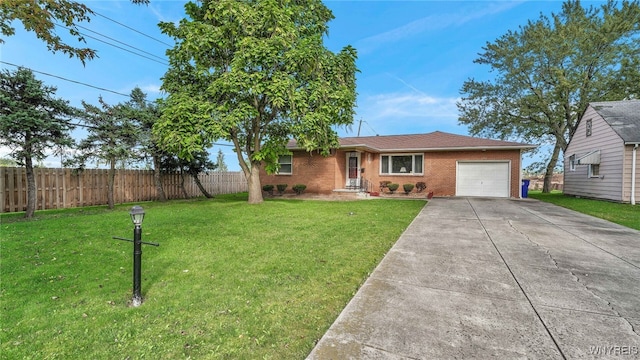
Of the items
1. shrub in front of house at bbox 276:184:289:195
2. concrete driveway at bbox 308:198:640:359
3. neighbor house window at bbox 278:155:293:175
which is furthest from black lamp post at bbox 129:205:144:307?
neighbor house window at bbox 278:155:293:175

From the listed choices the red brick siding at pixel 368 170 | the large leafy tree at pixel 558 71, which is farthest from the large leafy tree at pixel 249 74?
the large leafy tree at pixel 558 71

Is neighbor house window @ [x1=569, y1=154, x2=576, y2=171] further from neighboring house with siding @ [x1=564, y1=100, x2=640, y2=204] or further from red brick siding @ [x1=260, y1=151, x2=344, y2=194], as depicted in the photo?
red brick siding @ [x1=260, y1=151, x2=344, y2=194]

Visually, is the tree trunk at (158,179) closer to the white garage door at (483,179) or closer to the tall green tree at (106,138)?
the tall green tree at (106,138)

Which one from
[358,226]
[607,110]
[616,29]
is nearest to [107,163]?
[358,226]

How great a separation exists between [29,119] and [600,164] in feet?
77.8

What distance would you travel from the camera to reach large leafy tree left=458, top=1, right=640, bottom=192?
18.8 metres

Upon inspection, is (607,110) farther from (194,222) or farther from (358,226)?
(194,222)

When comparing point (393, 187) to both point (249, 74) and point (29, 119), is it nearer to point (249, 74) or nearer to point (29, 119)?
point (249, 74)

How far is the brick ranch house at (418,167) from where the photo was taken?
50.7ft

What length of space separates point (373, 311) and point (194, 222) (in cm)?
628

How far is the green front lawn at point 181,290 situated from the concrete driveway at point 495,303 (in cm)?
38

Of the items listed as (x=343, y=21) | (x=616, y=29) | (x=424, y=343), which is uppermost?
(x=616, y=29)

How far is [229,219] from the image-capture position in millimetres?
8211

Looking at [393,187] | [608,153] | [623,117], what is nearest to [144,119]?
[393,187]
